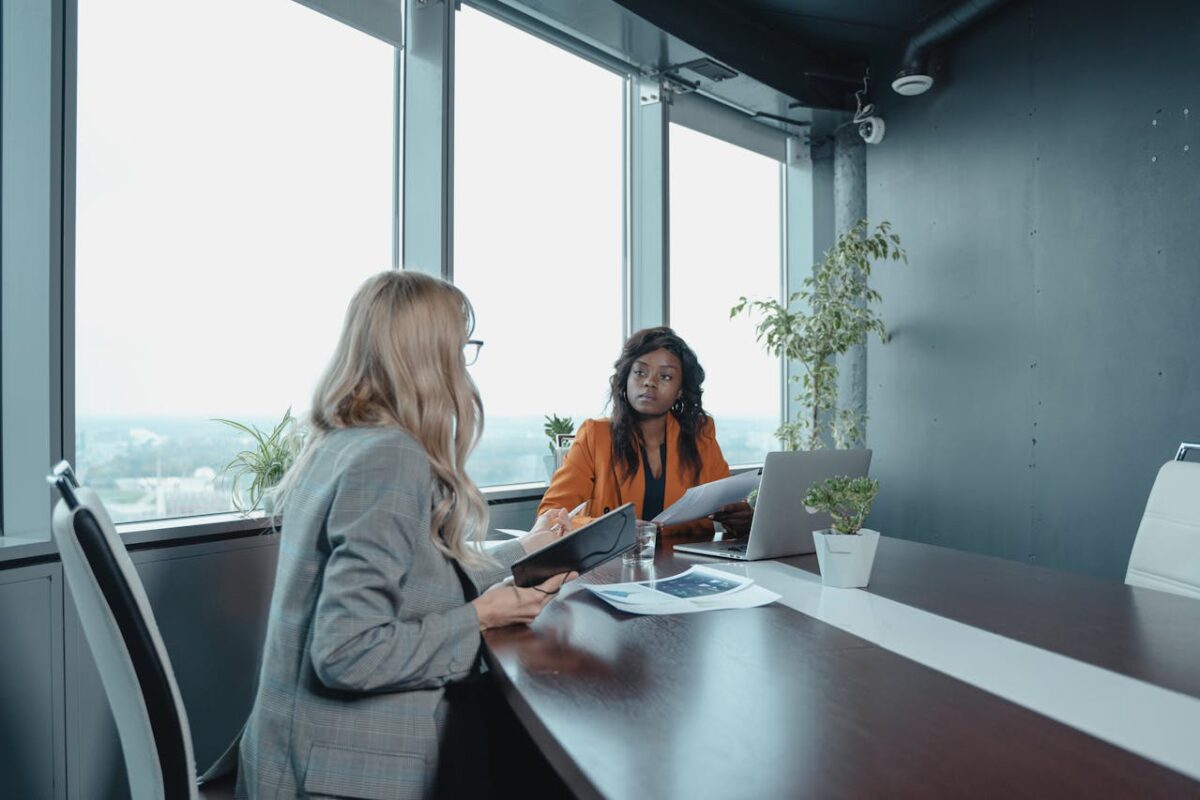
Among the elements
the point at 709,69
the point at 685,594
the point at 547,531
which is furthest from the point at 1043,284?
the point at 547,531

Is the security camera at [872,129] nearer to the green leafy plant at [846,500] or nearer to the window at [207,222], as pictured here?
the window at [207,222]

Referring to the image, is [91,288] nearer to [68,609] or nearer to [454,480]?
[68,609]

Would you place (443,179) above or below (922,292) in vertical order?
above

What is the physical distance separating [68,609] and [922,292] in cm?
423

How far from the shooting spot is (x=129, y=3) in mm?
2689

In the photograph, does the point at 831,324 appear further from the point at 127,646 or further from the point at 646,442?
the point at 127,646

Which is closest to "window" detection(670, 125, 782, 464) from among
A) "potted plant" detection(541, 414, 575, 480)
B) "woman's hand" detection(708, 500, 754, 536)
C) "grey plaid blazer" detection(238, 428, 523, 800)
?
"potted plant" detection(541, 414, 575, 480)

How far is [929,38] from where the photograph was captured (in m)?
4.38

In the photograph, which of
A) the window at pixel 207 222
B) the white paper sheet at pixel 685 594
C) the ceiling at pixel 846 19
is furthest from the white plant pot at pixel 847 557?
the ceiling at pixel 846 19

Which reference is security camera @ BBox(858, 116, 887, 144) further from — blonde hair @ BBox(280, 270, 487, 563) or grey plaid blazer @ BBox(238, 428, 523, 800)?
grey plaid blazer @ BBox(238, 428, 523, 800)

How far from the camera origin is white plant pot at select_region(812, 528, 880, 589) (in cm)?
176

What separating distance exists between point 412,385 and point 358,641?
0.43 meters

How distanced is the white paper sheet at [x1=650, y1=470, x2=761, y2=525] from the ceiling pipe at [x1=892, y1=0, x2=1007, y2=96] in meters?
3.07

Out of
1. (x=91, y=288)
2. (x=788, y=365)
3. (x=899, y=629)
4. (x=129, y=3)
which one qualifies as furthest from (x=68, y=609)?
(x=788, y=365)
